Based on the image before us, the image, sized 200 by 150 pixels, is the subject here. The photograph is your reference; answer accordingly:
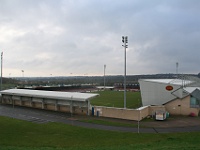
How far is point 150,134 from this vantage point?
22.2m

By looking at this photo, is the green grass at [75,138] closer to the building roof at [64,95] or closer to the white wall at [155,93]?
the building roof at [64,95]

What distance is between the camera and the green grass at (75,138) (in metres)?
16.8

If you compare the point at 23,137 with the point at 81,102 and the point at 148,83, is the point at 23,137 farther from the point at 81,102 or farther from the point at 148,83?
the point at 148,83

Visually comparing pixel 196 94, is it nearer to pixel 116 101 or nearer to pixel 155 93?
pixel 155 93

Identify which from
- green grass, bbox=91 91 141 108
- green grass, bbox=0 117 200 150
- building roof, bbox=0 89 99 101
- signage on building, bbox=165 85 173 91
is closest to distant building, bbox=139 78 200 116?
signage on building, bbox=165 85 173 91

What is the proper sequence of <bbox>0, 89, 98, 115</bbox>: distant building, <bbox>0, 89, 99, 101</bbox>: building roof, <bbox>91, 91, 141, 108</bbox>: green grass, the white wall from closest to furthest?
<bbox>0, 89, 99, 101</bbox>: building roof < <bbox>0, 89, 98, 115</bbox>: distant building < the white wall < <bbox>91, 91, 141, 108</bbox>: green grass

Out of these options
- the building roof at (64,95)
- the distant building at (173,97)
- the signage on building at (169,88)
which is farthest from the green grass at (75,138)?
the signage on building at (169,88)

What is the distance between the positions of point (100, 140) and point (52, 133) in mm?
5454

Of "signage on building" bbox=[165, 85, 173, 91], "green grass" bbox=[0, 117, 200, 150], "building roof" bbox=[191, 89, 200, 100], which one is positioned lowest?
"green grass" bbox=[0, 117, 200, 150]

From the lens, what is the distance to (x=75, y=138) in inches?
785

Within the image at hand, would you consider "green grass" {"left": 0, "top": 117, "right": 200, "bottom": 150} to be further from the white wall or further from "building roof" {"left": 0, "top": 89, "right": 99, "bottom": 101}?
the white wall

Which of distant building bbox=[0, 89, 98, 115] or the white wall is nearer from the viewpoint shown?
distant building bbox=[0, 89, 98, 115]

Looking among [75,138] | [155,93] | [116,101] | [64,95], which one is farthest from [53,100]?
[75,138]

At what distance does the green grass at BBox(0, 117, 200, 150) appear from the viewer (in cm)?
1683
